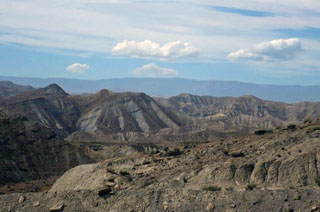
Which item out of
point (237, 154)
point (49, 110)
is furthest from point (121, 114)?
point (237, 154)

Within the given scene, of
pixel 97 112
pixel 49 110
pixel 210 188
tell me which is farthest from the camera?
pixel 97 112

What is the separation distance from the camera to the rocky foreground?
17906 millimetres

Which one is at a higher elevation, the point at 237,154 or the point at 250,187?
the point at 237,154

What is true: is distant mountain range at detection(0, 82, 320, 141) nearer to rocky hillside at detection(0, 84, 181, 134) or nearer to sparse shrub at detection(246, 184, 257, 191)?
rocky hillside at detection(0, 84, 181, 134)

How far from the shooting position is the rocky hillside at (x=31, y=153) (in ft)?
179

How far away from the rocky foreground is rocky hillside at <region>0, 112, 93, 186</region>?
2364 centimetres

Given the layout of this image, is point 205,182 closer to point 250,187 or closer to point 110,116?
point 250,187

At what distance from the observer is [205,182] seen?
2434 cm

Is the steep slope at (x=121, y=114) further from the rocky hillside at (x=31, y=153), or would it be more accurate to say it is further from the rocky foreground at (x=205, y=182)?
the rocky foreground at (x=205, y=182)

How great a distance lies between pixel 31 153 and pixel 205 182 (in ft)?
136

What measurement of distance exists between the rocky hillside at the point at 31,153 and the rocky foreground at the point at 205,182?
23642 mm

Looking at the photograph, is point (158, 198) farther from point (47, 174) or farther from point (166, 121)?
point (166, 121)

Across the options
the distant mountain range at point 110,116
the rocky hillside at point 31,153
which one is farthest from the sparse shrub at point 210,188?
the distant mountain range at point 110,116

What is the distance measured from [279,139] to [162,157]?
30.3ft
